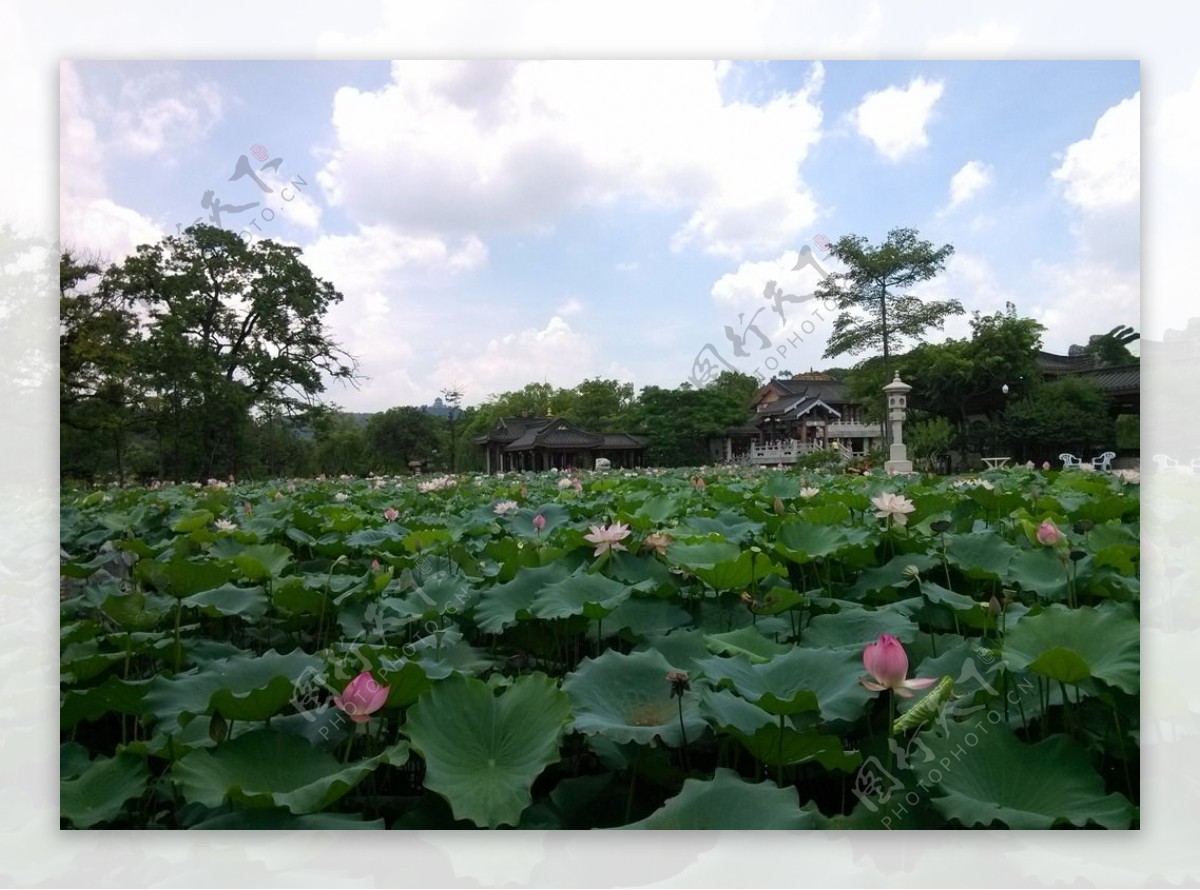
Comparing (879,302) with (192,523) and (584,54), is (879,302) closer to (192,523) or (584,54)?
(584,54)

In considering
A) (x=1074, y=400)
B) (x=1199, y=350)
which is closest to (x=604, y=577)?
(x=1199, y=350)

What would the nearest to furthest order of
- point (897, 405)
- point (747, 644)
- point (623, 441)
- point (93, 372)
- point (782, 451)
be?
point (747, 644) < point (93, 372) < point (897, 405) < point (782, 451) < point (623, 441)

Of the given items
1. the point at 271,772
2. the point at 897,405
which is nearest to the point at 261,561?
the point at 271,772

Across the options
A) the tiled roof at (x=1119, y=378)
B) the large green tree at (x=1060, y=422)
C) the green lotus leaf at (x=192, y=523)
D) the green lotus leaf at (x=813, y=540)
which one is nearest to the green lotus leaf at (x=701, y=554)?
the green lotus leaf at (x=813, y=540)

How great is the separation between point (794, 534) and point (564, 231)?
5.07 feet

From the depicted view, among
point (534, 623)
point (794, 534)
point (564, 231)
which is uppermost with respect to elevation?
point (564, 231)

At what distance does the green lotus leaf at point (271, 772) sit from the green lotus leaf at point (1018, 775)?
548 millimetres

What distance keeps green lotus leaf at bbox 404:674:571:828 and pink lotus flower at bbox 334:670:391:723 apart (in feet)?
0.13

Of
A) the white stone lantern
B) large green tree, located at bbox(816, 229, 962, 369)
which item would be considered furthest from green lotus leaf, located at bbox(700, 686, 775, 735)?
the white stone lantern

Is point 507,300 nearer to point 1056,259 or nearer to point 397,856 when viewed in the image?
point 1056,259

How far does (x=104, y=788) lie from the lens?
97 centimetres

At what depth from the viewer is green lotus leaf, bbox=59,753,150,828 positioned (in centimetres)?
94

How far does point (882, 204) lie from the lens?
2471 mm

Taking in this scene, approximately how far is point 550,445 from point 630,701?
1742cm
